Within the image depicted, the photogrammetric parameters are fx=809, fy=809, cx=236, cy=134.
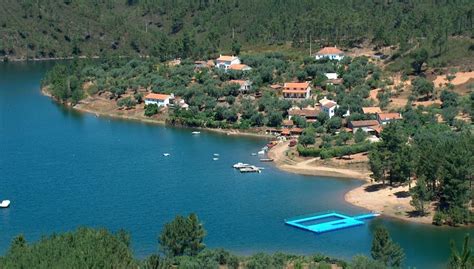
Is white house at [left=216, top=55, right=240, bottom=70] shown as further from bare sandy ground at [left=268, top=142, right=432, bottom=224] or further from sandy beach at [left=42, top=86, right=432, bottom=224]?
bare sandy ground at [left=268, top=142, right=432, bottom=224]

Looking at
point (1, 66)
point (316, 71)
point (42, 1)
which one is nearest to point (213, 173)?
point (316, 71)

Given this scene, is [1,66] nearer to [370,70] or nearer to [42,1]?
[42,1]

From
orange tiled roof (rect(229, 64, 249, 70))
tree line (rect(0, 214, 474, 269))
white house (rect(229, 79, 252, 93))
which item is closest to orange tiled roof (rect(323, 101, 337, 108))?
white house (rect(229, 79, 252, 93))

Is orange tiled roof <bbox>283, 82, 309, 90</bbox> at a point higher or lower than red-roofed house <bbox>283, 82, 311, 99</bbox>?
higher

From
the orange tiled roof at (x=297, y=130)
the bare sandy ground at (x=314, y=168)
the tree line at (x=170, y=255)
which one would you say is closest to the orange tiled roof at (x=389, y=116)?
the orange tiled roof at (x=297, y=130)

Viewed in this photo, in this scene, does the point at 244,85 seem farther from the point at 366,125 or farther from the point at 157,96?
the point at 366,125
